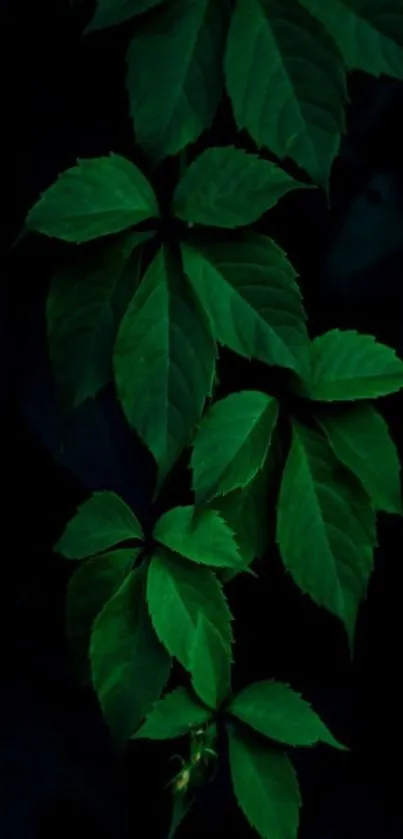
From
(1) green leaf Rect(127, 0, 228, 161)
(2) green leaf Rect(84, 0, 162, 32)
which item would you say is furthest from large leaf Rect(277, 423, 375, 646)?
(2) green leaf Rect(84, 0, 162, 32)

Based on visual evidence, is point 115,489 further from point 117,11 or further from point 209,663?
point 117,11

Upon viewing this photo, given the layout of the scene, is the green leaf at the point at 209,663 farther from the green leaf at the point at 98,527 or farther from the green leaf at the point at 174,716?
the green leaf at the point at 98,527

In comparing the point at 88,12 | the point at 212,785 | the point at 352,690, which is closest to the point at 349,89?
the point at 88,12

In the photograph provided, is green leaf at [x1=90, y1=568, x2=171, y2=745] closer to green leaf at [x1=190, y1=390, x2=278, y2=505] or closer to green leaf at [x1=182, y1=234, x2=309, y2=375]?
green leaf at [x1=190, y1=390, x2=278, y2=505]

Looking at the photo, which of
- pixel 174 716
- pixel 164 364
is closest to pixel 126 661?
pixel 174 716

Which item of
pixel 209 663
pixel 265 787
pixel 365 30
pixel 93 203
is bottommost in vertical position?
pixel 265 787

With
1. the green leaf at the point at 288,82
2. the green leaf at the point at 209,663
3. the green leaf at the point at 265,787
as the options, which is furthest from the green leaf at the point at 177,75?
the green leaf at the point at 265,787
